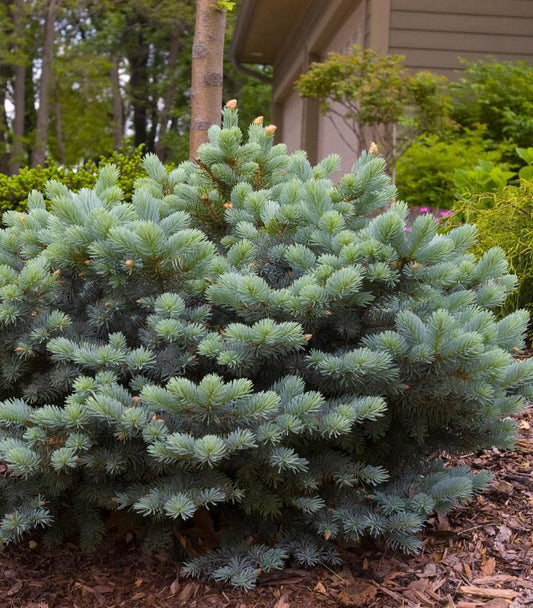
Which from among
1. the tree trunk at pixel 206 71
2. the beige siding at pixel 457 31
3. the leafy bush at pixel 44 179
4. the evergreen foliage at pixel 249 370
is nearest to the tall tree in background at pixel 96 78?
the beige siding at pixel 457 31

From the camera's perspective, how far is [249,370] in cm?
226

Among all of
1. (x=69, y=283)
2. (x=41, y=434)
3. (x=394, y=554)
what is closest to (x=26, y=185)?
(x=69, y=283)

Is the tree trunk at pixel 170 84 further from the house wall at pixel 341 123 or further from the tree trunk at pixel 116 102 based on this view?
the house wall at pixel 341 123

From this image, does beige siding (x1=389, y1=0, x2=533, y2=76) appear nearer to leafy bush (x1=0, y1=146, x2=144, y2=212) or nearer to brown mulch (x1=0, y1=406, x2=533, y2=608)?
leafy bush (x1=0, y1=146, x2=144, y2=212)

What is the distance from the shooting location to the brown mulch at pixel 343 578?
2.28 m

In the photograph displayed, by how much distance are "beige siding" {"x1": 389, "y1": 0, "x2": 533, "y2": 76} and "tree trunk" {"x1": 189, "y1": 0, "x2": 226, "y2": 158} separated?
16.2ft

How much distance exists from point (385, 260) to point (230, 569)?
101cm

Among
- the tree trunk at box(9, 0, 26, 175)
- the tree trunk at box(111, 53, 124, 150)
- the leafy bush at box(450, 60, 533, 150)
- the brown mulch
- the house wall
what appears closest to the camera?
the brown mulch

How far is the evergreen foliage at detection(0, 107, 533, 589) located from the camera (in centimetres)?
213

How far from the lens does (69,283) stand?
2.46 meters

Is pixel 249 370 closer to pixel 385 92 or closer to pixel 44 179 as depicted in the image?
pixel 44 179

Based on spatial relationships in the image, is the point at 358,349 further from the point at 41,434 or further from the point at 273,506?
the point at 41,434

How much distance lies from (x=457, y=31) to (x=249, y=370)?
7.47 meters

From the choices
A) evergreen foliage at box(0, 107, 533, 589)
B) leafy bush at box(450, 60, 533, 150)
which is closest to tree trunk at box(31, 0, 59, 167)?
leafy bush at box(450, 60, 533, 150)
